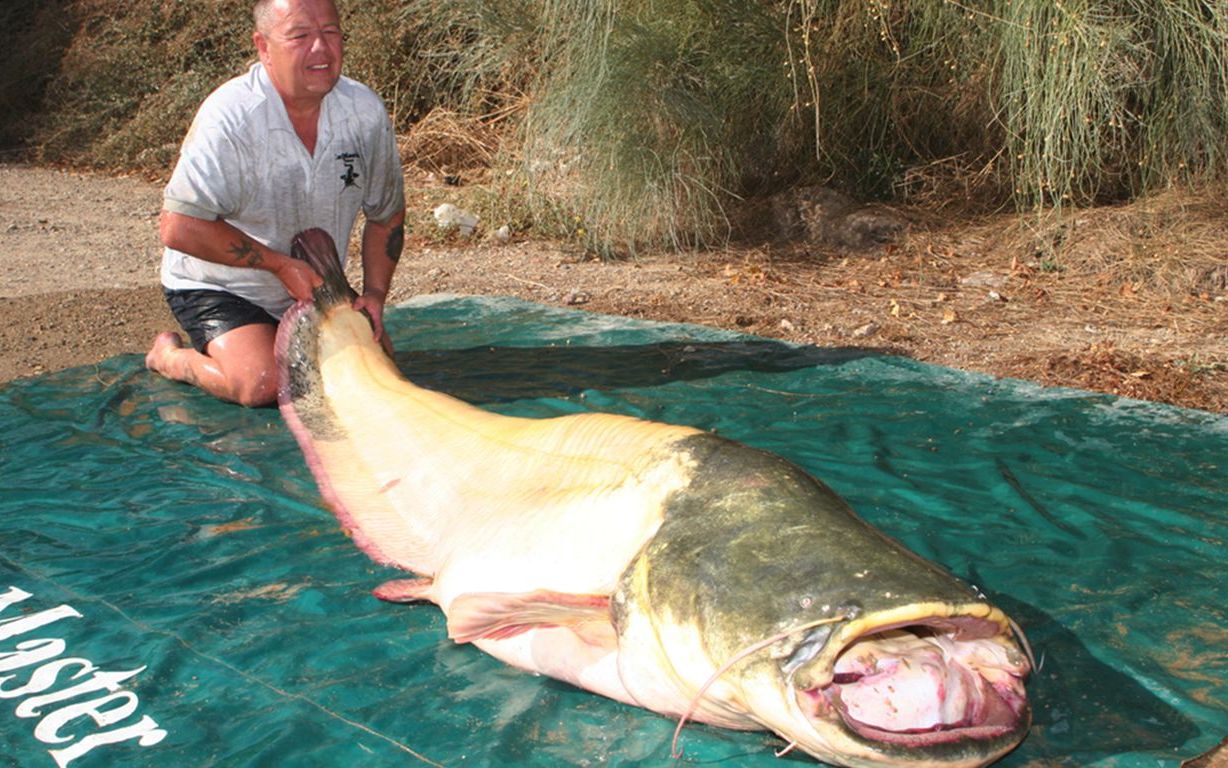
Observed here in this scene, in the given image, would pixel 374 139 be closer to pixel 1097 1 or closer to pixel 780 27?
pixel 780 27

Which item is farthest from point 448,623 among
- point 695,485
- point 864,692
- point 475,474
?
point 864,692

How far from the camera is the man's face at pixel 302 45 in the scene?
13.5ft

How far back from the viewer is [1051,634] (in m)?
2.64

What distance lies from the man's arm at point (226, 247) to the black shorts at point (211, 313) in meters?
0.32

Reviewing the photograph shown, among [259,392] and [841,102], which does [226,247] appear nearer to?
[259,392]

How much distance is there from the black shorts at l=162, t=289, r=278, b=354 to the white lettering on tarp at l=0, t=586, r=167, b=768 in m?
1.81

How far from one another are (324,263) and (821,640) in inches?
100

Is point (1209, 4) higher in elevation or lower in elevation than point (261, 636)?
higher

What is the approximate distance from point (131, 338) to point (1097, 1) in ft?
15.8

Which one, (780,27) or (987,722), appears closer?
(987,722)

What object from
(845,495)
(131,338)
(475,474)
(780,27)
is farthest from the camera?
(780,27)

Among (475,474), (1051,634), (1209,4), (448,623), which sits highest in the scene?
(1209,4)

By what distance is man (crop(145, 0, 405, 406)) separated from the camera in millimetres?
4117

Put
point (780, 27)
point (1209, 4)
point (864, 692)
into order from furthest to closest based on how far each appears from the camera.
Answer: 1. point (780, 27)
2. point (1209, 4)
3. point (864, 692)
